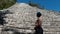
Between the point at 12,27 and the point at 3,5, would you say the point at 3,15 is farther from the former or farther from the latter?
the point at 3,5

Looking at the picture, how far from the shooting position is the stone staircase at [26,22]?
10297mm

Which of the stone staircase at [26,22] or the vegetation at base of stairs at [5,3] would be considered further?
the vegetation at base of stairs at [5,3]

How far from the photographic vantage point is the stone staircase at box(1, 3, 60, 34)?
1030cm

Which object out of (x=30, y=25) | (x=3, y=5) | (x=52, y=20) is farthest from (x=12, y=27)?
(x=3, y=5)

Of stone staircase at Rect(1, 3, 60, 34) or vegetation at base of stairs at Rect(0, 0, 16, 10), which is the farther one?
vegetation at base of stairs at Rect(0, 0, 16, 10)

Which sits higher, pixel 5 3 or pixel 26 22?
pixel 5 3

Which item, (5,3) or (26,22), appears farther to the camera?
(5,3)

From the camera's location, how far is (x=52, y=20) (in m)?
11.9

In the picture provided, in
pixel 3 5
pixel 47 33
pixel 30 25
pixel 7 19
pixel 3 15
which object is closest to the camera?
pixel 47 33

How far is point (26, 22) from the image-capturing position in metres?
11.5

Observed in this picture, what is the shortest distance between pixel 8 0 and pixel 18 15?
1635 cm

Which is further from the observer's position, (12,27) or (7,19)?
(7,19)

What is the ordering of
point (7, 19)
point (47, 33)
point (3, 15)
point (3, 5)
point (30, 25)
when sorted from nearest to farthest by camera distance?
point (47, 33) → point (30, 25) → point (7, 19) → point (3, 15) → point (3, 5)

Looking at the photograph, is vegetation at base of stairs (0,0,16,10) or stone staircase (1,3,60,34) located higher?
vegetation at base of stairs (0,0,16,10)
